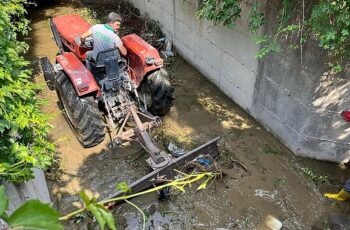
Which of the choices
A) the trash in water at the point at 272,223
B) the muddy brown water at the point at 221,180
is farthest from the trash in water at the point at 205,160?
the trash in water at the point at 272,223

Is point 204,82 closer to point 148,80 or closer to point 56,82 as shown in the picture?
point 148,80

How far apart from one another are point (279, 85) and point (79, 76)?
292 centimetres

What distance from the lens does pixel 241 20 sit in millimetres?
4965

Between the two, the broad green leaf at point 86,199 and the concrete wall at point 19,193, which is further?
the concrete wall at point 19,193

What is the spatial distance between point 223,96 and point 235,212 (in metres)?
2.61

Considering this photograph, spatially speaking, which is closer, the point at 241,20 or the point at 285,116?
the point at 285,116

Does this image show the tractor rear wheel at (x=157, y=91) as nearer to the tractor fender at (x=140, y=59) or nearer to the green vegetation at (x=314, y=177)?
the tractor fender at (x=140, y=59)

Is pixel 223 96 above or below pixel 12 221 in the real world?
below

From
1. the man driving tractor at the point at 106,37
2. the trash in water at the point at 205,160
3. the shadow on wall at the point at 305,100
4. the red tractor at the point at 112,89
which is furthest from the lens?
the red tractor at the point at 112,89

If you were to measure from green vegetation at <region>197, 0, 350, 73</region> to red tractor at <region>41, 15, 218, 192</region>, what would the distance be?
127cm

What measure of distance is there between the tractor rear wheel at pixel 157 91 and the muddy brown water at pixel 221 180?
1.19ft

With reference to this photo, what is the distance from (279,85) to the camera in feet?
14.9

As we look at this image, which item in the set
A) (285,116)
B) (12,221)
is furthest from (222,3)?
(12,221)

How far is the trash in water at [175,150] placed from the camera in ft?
14.7
